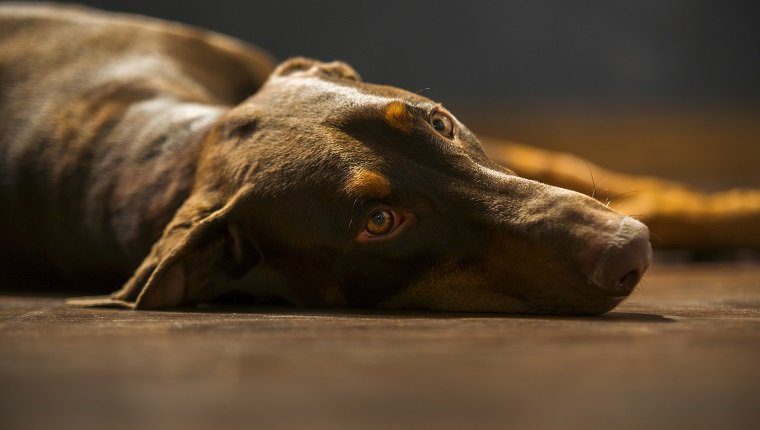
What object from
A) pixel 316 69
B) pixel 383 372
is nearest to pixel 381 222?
pixel 316 69

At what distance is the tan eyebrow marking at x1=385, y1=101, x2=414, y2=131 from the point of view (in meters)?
2.71

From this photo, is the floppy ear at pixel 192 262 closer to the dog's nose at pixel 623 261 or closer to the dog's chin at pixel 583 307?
the dog's chin at pixel 583 307

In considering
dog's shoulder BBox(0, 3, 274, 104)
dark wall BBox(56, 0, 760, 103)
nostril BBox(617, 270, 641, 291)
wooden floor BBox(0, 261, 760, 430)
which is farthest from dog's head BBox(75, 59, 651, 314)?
dark wall BBox(56, 0, 760, 103)

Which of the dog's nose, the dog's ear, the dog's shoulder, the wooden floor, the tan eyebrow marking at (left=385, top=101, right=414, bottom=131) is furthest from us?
the dog's shoulder

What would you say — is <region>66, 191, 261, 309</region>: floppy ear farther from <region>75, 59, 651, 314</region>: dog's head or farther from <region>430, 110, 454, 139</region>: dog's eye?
<region>430, 110, 454, 139</region>: dog's eye

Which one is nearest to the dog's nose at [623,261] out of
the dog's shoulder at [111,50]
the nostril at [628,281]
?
the nostril at [628,281]

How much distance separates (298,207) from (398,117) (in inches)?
15.3

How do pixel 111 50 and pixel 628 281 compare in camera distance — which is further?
pixel 111 50

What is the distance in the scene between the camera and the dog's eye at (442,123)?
2.83 metres

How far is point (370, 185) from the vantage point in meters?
2.56

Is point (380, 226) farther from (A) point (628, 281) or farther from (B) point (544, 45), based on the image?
(B) point (544, 45)

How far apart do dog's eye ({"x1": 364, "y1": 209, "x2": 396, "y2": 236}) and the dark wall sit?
25.3ft

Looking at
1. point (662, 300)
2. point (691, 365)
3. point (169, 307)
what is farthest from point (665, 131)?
point (691, 365)

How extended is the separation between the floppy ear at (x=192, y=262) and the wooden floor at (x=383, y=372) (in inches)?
12.5
